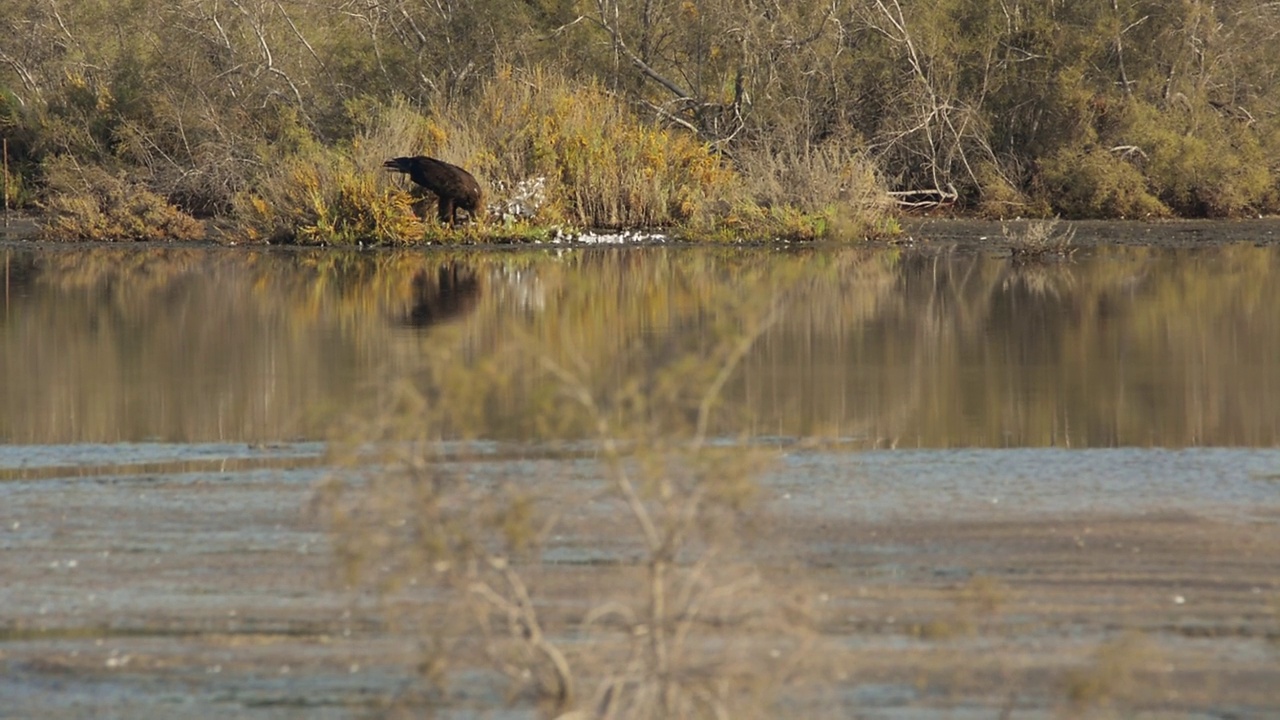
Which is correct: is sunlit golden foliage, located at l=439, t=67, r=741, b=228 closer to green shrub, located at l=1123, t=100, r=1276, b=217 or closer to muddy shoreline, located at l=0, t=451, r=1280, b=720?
green shrub, located at l=1123, t=100, r=1276, b=217

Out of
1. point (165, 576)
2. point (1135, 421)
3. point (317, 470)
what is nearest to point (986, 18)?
point (1135, 421)

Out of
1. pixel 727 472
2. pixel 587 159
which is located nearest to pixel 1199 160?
pixel 587 159

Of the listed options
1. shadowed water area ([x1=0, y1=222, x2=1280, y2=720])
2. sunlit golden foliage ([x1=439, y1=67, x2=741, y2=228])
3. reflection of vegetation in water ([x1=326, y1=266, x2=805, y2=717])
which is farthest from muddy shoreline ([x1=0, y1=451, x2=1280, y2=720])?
sunlit golden foliage ([x1=439, y1=67, x2=741, y2=228])

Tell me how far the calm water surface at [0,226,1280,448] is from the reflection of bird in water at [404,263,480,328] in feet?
0.26

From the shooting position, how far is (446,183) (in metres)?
28.6

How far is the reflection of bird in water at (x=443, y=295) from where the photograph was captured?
18.7m

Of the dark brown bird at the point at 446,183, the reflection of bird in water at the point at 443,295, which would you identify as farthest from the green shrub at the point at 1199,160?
the reflection of bird in water at the point at 443,295

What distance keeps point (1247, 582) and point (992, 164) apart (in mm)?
27320

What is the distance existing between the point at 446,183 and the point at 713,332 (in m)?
22.6

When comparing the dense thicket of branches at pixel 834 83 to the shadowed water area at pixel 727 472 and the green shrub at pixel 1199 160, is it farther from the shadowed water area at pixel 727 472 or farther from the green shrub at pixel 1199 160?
A: the shadowed water area at pixel 727 472

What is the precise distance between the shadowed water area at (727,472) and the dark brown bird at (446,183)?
7569 millimetres

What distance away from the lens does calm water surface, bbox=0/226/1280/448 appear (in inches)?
476

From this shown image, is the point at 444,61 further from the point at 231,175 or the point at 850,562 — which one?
the point at 850,562

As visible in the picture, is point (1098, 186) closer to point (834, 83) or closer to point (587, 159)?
point (834, 83)
